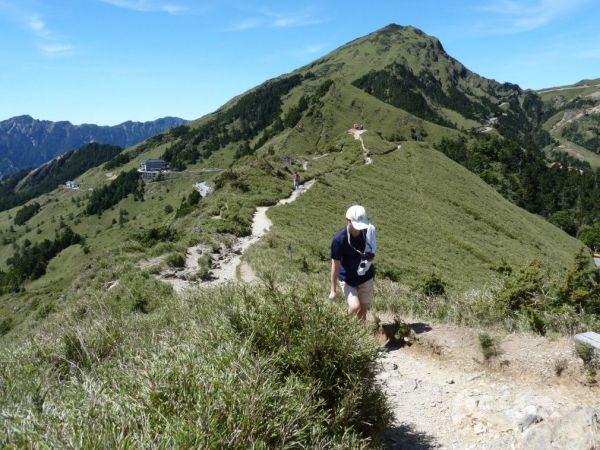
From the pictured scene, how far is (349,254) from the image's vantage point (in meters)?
7.42

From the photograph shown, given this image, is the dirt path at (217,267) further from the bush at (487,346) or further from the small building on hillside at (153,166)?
the small building on hillside at (153,166)

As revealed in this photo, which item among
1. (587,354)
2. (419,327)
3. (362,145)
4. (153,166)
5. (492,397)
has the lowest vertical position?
(492,397)

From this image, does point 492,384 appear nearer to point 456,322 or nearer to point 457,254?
point 456,322

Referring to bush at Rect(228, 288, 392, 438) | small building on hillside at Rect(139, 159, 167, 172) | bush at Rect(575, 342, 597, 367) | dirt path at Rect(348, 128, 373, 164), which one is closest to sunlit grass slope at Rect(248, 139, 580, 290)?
dirt path at Rect(348, 128, 373, 164)

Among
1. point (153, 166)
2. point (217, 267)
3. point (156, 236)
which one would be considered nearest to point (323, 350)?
point (217, 267)

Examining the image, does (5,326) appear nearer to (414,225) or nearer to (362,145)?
(414,225)

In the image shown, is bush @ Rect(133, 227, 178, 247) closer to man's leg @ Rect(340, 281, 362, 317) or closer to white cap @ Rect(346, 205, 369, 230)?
man's leg @ Rect(340, 281, 362, 317)

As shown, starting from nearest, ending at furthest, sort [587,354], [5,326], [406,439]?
[406,439], [587,354], [5,326]

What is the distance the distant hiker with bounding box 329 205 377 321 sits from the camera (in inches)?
284

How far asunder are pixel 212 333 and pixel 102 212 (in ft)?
545

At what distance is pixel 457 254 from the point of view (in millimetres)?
35875

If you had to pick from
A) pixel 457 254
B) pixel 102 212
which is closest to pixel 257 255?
pixel 457 254

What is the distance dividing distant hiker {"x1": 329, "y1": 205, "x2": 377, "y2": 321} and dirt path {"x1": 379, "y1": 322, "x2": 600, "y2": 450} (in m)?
1.51

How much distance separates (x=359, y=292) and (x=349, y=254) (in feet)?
2.46
